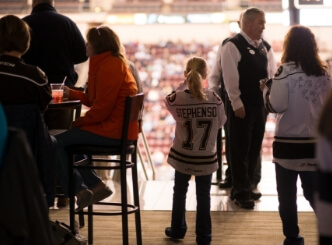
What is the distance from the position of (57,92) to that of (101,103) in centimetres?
26

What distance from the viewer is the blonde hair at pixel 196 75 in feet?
17.1

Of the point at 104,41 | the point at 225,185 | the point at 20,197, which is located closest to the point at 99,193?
the point at 104,41

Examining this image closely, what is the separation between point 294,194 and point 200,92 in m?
0.88

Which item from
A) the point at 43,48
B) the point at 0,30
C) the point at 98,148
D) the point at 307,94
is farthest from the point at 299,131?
the point at 43,48

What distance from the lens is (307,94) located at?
478 cm

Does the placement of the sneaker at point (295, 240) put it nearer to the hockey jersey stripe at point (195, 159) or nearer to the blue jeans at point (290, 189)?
the blue jeans at point (290, 189)

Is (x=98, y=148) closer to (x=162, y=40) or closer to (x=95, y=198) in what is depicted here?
(x=95, y=198)

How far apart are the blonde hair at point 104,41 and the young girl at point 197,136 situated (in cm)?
49

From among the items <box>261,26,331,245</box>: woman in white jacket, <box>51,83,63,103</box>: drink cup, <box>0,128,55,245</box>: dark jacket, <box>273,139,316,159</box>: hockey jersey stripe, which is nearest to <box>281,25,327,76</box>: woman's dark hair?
<box>261,26,331,245</box>: woman in white jacket

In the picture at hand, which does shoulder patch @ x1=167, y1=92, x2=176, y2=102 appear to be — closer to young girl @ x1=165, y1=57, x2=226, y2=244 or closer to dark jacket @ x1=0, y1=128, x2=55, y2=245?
young girl @ x1=165, y1=57, x2=226, y2=244

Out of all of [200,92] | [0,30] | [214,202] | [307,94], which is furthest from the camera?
[214,202]

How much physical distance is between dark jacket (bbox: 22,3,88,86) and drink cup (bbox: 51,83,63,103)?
1.23 metres

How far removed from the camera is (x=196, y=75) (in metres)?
5.25

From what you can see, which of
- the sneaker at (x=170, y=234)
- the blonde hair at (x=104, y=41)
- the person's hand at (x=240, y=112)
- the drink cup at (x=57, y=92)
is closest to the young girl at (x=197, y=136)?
the sneaker at (x=170, y=234)
